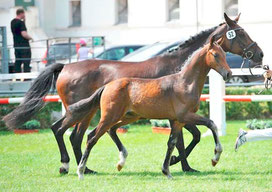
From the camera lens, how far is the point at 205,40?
37.9 ft

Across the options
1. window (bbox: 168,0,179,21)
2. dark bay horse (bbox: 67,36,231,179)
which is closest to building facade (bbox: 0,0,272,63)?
window (bbox: 168,0,179,21)

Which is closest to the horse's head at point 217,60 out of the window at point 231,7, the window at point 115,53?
the window at point 115,53

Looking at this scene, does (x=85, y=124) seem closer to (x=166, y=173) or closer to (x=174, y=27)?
(x=166, y=173)

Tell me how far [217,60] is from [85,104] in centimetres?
196

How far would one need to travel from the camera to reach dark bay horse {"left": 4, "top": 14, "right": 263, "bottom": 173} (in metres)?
11.5

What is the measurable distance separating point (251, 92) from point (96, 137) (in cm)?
944

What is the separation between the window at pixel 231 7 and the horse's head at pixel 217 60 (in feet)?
73.2

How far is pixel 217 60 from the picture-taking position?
10336 millimetres

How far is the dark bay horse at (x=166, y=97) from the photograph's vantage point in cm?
1040

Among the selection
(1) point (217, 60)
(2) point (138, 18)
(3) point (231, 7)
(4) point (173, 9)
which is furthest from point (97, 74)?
(2) point (138, 18)

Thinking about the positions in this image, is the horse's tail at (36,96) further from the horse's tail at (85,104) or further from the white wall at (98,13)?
the white wall at (98,13)

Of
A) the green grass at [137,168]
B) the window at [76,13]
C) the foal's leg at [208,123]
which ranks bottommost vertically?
the green grass at [137,168]

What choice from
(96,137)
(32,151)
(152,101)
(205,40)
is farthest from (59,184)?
(32,151)

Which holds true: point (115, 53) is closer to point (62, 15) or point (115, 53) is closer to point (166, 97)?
point (62, 15)
